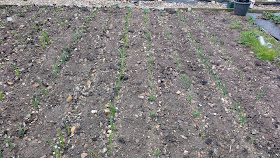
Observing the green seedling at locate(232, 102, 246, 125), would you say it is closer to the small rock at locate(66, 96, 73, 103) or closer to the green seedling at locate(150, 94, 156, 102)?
the green seedling at locate(150, 94, 156, 102)

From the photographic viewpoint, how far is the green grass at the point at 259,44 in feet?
11.2

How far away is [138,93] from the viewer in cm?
266

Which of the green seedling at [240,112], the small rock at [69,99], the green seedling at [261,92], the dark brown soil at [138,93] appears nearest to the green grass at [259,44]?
the dark brown soil at [138,93]

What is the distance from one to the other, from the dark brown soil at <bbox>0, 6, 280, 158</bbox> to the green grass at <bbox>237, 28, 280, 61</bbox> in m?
0.11

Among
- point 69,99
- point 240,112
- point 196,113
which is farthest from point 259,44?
point 69,99

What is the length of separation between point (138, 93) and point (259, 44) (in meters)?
2.43

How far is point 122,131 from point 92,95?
0.66m

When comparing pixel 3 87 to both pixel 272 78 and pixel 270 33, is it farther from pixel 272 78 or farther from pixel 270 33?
pixel 270 33

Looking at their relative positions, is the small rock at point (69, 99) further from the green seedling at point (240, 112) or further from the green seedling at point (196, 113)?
the green seedling at point (240, 112)

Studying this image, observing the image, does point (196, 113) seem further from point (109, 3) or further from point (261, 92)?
point (109, 3)

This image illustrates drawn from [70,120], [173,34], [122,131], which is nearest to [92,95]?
[70,120]

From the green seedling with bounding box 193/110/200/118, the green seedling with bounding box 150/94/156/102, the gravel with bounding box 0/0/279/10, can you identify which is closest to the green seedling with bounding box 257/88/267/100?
the green seedling with bounding box 193/110/200/118

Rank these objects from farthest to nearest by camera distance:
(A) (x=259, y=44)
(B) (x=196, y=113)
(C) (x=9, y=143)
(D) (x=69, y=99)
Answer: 1. (A) (x=259, y=44)
2. (D) (x=69, y=99)
3. (B) (x=196, y=113)
4. (C) (x=9, y=143)

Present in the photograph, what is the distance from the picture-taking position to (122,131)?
221cm
